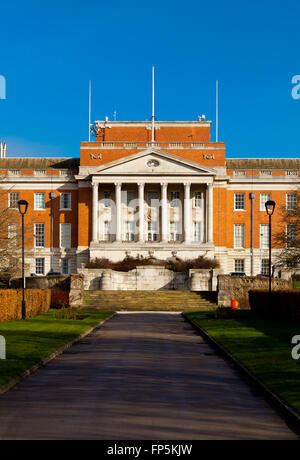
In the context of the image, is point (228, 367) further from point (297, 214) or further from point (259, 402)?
point (297, 214)

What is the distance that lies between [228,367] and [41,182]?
220 feet

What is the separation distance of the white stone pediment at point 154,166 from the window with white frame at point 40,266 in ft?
46.1

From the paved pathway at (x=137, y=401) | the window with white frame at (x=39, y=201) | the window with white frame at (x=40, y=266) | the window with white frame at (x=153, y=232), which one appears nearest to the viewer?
the paved pathway at (x=137, y=401)

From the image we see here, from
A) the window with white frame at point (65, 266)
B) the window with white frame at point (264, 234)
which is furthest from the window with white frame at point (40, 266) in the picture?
the window with white frame at point (264, 234)

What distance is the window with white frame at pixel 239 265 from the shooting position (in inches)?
3172

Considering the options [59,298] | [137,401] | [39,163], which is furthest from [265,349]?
[39,163]

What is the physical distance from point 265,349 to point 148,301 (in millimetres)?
29596

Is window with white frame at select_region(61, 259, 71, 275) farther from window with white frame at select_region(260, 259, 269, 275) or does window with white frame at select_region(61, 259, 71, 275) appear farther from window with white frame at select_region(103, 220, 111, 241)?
window with white frame at select_region(260, 259, 269, 275)

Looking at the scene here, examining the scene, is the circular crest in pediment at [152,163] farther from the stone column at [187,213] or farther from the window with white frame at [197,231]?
the window with white frame at [197,231]

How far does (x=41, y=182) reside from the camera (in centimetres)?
8100

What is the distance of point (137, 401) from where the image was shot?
38.2 feet

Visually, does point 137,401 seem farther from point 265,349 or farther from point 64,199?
point 64,199

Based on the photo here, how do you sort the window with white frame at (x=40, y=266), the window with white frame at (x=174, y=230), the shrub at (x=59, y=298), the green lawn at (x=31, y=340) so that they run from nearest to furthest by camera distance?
the green lawn at (x=31, y=340)
the shrub at (x=59, y=298)
the window with white frame at (x=174, y=230)
the window with white frame at (x=40, y=266)

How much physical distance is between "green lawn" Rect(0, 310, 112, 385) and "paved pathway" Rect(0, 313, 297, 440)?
1.77ft
